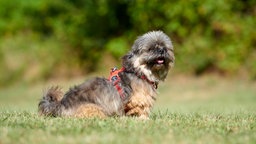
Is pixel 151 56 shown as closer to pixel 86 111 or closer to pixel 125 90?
pixel 125 90

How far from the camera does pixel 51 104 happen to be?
11.0m

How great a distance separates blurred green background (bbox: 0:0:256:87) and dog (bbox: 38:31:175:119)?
18070 millimetres

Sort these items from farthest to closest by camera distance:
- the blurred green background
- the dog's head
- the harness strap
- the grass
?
the blurred green background, the dog's head, the harness strap, the grass

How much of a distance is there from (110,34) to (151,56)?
24.6 m

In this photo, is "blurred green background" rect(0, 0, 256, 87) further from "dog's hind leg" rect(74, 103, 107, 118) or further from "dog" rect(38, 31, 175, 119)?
"dog's hind leg" rect(74, 103, 107, 118)

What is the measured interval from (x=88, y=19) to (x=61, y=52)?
235 centimetres

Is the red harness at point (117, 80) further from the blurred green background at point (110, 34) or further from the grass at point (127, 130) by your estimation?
the blurred green background at point (110, 34)

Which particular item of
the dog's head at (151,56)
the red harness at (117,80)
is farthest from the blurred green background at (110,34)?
the red harness at (117,80)

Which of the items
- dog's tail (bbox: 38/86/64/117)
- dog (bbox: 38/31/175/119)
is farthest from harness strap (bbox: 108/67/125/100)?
dog's tail (bbox: 38/86/64/117)

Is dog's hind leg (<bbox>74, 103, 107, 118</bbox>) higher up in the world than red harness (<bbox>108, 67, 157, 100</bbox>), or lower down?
lower down

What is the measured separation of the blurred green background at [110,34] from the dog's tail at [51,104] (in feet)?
62.3

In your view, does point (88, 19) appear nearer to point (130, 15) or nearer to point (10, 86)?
point (130, 15)

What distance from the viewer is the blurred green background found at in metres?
30.3

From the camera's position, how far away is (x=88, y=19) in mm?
35750
